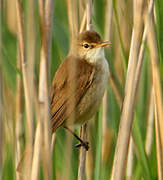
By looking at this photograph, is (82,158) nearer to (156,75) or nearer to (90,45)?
(156,75)

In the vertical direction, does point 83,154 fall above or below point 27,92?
below

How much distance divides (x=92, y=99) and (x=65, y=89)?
0.66ft

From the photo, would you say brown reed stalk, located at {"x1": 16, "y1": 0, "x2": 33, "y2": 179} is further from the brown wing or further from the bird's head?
the bird's head

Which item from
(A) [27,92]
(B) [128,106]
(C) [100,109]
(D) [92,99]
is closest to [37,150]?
(A) [27,92]

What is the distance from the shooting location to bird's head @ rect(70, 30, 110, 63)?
2.50 metres

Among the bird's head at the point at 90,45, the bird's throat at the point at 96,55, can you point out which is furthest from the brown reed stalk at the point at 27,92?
the bird's throat at the point at 96,55

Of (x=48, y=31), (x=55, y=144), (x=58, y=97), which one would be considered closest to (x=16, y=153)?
(x=55, y=144)

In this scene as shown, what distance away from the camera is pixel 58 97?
2.49 m

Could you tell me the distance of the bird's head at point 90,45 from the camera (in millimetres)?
2500

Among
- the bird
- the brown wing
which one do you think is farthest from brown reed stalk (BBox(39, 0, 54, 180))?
the bird

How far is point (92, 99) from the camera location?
251 cm

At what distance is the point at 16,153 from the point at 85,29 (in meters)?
0.96

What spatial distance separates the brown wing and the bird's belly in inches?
1.4

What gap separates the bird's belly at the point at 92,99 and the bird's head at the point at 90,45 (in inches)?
6.2
